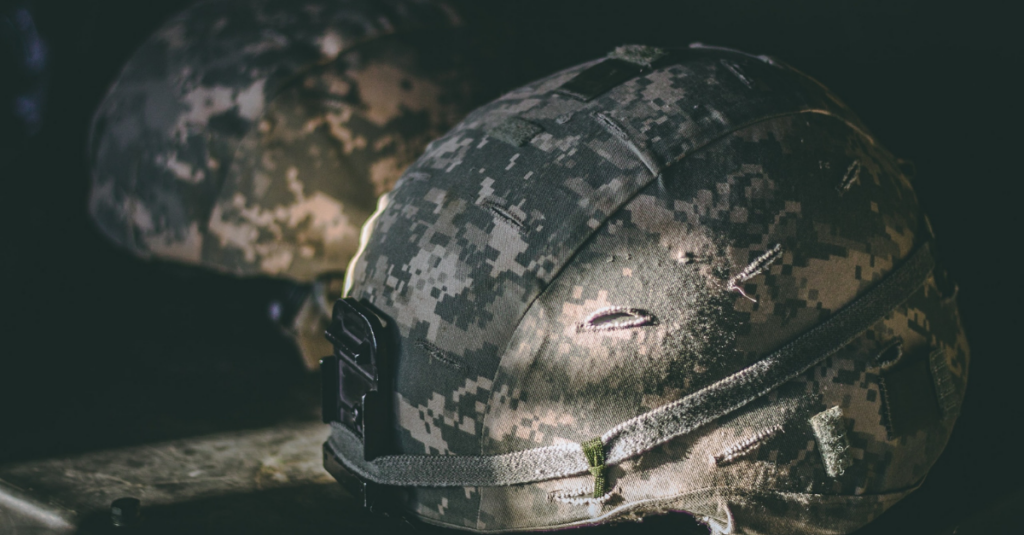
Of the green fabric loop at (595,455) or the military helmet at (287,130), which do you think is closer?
the green fabric loop at (595,455)

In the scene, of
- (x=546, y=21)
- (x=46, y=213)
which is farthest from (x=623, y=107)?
(x=46, y=213)

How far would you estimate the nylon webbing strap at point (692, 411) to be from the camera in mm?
893

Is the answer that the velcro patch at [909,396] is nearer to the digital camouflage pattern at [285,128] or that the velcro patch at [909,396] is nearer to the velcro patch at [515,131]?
the velcro patch at [515,131]

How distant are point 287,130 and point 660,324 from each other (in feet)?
3.10

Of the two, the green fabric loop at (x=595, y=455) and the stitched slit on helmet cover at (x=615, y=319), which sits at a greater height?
the stitched slit on helmet cover at (x=615, y=319)

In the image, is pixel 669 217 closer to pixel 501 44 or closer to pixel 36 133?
pixel 501 44

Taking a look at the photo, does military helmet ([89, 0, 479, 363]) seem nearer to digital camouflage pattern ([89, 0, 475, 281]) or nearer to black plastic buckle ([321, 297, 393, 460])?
digital camouflage pattern ([89, 0, 475, 281])

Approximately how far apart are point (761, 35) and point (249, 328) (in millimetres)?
1358

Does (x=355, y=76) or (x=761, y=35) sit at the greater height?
(x=761, y=35)

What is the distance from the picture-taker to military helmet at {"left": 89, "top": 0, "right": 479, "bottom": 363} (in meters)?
1.49

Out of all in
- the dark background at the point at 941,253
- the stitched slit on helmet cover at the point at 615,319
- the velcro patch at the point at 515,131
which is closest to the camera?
the stitched slit on helmet cover at the point at 615,319

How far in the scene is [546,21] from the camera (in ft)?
5.72

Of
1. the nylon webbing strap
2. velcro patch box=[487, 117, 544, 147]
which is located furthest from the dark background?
velcro patch box=[487, 117, 544, 147]

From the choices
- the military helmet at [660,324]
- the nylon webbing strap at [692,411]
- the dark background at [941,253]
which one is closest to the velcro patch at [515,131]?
the military helmet at [660,324]
